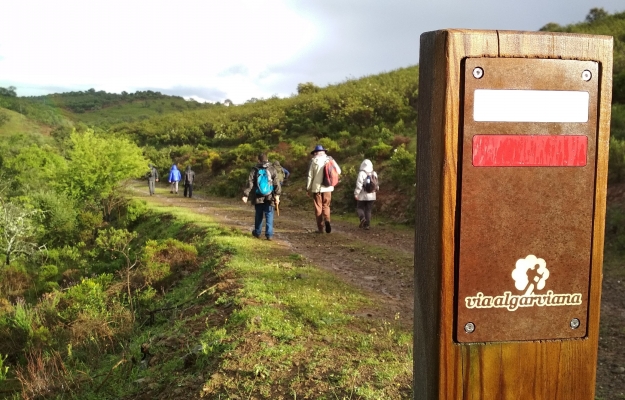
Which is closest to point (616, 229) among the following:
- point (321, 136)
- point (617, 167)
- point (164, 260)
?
point (617, 167)

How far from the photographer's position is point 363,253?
882 cm

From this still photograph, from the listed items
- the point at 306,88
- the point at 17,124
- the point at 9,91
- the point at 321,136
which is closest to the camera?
the point at 321,136

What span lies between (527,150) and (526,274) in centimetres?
31

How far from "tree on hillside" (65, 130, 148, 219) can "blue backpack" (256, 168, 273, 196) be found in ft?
33.1

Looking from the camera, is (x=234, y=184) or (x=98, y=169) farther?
(x=234, y=184)

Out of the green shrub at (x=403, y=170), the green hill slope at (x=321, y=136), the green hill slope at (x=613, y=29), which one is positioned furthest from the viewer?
the green hill slope at (x=613, y=29)

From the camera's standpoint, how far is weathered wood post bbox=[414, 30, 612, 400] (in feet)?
4.35

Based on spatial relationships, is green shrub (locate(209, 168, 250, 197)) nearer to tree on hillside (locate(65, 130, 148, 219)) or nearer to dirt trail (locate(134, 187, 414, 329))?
tree on hillside (locate(65, 130, 148, 219))

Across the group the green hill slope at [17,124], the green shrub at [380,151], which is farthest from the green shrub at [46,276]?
the green hill slope at [17,124]

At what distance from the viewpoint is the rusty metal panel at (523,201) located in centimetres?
133

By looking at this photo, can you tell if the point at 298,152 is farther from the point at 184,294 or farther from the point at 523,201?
the point at 523,201

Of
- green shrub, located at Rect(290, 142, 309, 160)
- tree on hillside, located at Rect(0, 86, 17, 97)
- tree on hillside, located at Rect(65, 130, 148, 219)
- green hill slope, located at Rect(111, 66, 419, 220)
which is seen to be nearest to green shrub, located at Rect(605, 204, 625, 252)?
green hill slope, located at Rect(111, 66, 419, 220)

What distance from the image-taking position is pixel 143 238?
13.5 meters

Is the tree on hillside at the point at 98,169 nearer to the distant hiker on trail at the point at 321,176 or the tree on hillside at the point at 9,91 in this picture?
the distant hiker on trail at the point at 321,176
